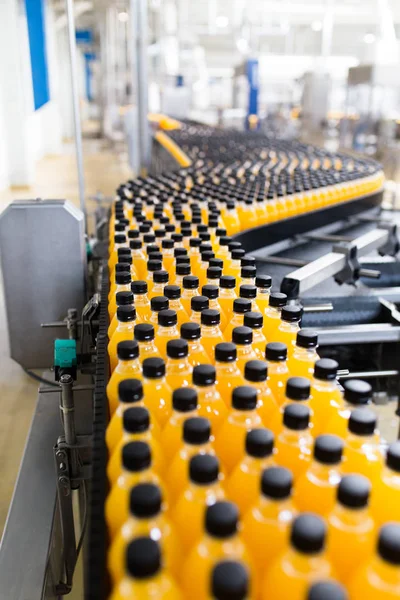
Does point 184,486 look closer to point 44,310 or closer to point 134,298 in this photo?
point 134,298

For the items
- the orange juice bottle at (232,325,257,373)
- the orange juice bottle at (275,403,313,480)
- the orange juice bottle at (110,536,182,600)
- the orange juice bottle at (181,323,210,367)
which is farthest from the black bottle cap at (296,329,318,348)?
the orange juice bottle at (110,536,182,600)

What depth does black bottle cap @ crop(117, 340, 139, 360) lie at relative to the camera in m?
1.10

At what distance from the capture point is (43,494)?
1583 millimetres

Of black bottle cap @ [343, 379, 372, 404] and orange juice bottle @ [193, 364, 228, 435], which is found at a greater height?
black bottle cap @ [343, 379, 372, 404]

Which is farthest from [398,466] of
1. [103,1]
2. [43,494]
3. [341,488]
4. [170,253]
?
[103,1]

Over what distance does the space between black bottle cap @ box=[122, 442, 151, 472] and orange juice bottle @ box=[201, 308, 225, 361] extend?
51 centimetres

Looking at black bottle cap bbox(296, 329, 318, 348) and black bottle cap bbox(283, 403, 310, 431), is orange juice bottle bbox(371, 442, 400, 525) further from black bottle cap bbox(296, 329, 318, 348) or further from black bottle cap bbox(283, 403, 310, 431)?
black bottle cap bbox(296, 329, 318, 348)

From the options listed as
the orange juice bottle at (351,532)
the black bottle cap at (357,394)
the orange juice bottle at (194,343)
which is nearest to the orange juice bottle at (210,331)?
the orange juice bottle at (194,343)

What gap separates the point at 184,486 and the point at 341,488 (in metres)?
0.25

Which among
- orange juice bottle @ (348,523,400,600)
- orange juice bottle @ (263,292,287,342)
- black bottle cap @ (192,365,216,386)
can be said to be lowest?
orange juice bottle @ (263,292,287,342)

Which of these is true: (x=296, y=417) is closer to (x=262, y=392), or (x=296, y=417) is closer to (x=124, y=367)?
(x=262, y=392)

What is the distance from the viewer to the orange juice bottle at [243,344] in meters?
1.19

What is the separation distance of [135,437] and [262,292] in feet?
2.68

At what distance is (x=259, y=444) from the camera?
816 mm
